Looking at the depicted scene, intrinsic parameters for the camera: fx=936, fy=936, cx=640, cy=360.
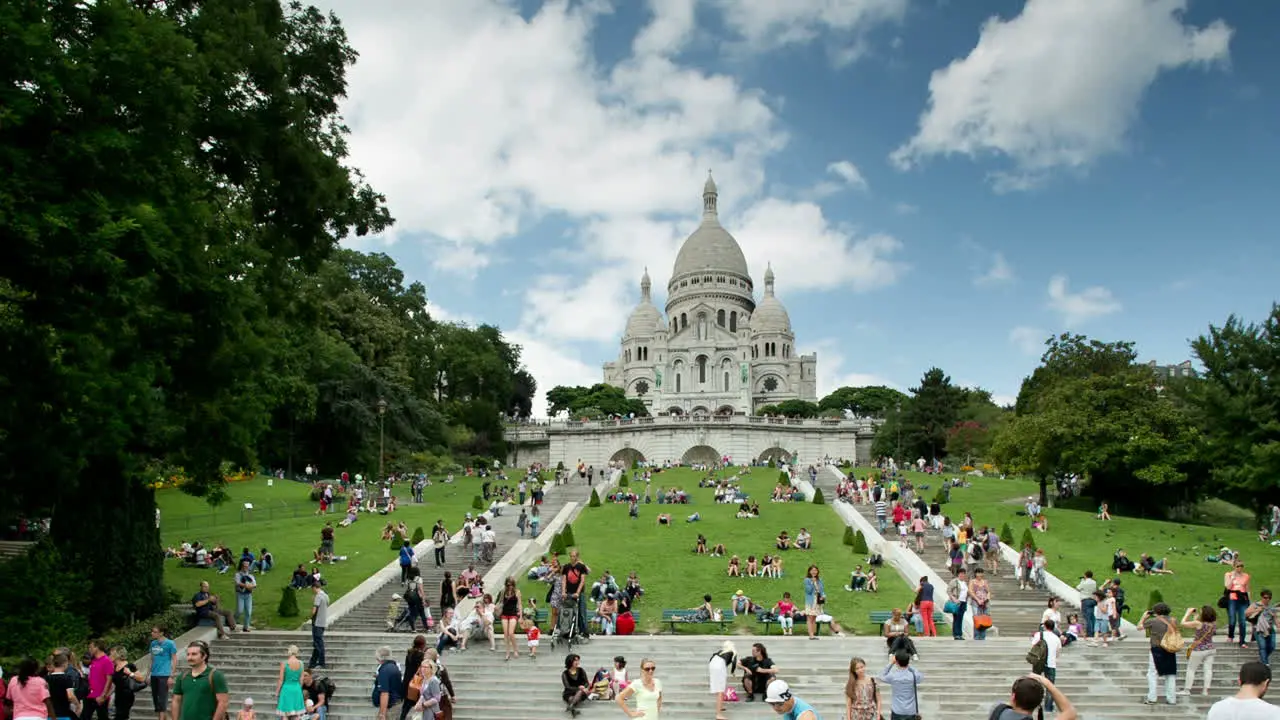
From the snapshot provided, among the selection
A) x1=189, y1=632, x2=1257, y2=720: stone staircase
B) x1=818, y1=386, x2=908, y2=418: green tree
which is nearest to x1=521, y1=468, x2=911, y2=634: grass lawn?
x1=189, y1=632, x2=1257, y2=720: stone staircase

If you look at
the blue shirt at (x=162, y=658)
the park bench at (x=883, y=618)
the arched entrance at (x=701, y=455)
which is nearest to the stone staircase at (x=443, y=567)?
the blue shirt at (x=162, y=658)

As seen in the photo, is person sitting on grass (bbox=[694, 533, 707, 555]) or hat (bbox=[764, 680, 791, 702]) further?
person sitting on grass (bbox=[694, 533, 707, 555])

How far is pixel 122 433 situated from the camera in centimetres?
1353

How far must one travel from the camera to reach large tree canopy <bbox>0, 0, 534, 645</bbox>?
460 inches

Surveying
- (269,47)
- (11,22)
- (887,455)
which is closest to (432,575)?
(269,47)

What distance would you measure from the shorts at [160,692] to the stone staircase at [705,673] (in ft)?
6.01

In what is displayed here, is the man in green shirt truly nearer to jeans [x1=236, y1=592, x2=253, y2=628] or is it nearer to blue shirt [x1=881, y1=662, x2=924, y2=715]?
blue shirt [x1=881, y1=662, x2=924, y2=715]

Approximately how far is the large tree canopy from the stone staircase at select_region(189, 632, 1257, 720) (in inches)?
138

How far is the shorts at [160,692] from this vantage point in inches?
480

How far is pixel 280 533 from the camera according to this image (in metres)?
26.7

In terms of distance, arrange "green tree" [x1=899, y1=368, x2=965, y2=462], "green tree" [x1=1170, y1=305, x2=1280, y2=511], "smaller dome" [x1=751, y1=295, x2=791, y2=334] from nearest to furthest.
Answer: "green tree" [x1=1170, y1=305, x2=1280, y2=511], "green tree" [x1=899, y1=368, x2=965, y2=462], "smaller dome" [x1=751, y1=295, x2=791, y2=334]

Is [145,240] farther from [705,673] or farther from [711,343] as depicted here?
[711,343]

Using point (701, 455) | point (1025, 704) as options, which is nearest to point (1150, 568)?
point (1025, 704)

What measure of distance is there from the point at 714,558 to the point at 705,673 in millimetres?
9356
